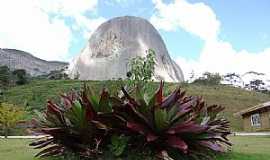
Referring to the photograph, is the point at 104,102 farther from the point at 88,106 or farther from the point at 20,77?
the point at 20,77

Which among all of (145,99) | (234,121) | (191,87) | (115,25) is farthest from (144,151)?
(115,25)

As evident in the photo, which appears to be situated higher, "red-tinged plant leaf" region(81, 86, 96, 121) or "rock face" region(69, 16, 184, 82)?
"rock face" region(69, 16, 184, 82)

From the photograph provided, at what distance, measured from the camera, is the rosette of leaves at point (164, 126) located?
711cm

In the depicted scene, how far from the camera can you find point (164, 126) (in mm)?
7148

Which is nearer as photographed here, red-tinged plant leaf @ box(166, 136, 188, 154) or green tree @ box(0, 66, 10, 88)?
red-tinged plant leaf @ box(166, 136, 188, 154)

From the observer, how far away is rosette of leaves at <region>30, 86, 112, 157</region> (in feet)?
24.3

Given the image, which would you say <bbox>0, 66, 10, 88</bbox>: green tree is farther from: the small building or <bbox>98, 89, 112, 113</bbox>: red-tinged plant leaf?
<bbox>98, 89, 112, 113</bbox>: red-tinged plant leaf

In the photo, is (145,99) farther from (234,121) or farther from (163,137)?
(234,121)

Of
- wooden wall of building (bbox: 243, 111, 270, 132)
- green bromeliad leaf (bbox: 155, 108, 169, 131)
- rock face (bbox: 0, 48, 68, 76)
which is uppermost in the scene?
rock face (bbox: 0, 48, 68, 76)

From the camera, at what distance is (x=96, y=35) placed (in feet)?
275

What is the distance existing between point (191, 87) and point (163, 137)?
48006mm

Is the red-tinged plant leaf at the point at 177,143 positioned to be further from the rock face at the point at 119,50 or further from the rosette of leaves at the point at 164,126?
the rock face at the point at 119,50

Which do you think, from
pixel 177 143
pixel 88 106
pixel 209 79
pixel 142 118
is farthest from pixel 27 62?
pixel 177 143

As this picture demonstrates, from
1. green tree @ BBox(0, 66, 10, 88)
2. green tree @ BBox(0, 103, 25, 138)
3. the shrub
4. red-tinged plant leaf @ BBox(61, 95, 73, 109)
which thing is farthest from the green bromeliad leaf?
the shrub
